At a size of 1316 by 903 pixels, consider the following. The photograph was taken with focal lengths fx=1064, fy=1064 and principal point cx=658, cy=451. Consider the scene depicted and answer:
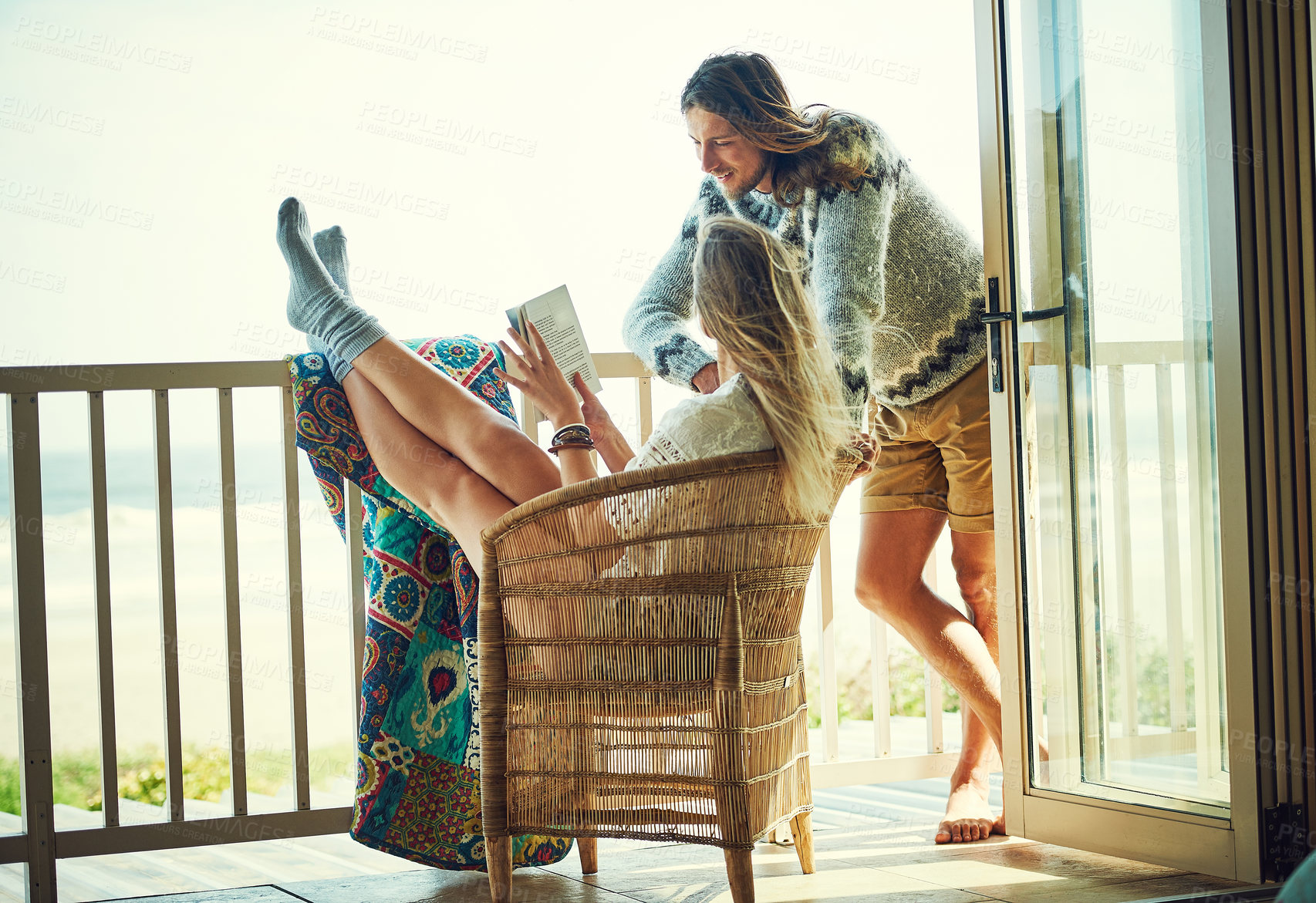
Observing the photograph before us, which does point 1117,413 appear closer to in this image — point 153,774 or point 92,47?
point 153,774

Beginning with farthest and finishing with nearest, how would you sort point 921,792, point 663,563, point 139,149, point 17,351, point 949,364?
point 139,149, point 17,351, point 921,792, point 949,364, point 663,563

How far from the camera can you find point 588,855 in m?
1.85

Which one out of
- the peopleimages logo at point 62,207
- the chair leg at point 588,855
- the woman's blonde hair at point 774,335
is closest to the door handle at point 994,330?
the woman's blonde hair at point 774,335

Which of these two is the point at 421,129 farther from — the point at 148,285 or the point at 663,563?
the point at 663,563

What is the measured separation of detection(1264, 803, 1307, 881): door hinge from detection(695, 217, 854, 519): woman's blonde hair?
2.85 feet

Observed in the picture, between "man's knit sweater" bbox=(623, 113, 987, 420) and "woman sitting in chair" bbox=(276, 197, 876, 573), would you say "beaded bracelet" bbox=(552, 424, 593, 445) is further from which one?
"man's knit sweater" bbox=(623, 113, 987, 420)

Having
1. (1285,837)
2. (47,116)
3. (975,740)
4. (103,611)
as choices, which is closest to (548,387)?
(103,611)

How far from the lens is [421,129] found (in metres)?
12.0

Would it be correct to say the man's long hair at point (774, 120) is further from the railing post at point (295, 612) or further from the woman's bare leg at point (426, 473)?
the railing post at point (295, 612)

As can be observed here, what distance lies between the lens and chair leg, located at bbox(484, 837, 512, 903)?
A: 5.02 feet

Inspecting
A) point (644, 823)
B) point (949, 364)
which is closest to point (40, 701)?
point (644, 823)

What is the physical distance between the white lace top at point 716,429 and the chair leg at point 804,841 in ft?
2.40

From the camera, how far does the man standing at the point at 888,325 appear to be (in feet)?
6.31

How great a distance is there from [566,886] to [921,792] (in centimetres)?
119
